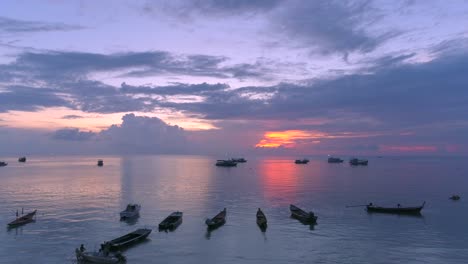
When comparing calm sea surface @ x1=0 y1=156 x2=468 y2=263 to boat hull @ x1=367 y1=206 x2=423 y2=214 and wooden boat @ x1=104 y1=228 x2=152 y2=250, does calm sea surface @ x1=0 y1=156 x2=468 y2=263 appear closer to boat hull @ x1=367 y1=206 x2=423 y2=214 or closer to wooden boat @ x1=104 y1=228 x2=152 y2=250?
wooden boat @ x1=104 y1=228 x2=152 y2=250

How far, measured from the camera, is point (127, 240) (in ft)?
157

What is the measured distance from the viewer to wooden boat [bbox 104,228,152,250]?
45678 mm

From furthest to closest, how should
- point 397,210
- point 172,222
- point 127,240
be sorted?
point 397,210, point 172,222, point 127,240

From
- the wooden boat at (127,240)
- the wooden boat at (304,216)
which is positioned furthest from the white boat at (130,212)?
the wooden boat at (304,216)

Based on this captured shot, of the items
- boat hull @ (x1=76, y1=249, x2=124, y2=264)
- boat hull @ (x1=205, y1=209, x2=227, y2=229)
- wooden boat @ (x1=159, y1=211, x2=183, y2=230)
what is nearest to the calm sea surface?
boat hull @ (x1=205, y1=209, x2=227, y2=229)

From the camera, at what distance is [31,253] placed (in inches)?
1773

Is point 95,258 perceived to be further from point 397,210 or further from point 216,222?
point 397,210

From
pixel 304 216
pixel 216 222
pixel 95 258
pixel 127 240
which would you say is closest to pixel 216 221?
pixel 216 222

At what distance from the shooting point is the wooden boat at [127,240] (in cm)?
4568

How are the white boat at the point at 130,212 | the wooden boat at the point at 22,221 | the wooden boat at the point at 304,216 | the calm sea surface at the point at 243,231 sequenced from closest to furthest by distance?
the calm sea surface at the point at 243,231, the wooden boat at the point at 22,221, the wooden boat at the point at 304,216, the white boat at the point at 130,212

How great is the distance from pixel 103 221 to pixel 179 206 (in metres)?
18.8

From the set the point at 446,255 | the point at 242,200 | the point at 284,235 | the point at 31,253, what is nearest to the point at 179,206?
the point at 242,200

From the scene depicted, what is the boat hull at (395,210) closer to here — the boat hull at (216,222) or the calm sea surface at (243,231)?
the calm sea surface at (243,231)

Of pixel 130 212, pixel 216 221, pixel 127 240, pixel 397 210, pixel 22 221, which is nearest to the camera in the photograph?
pixel 127 240
